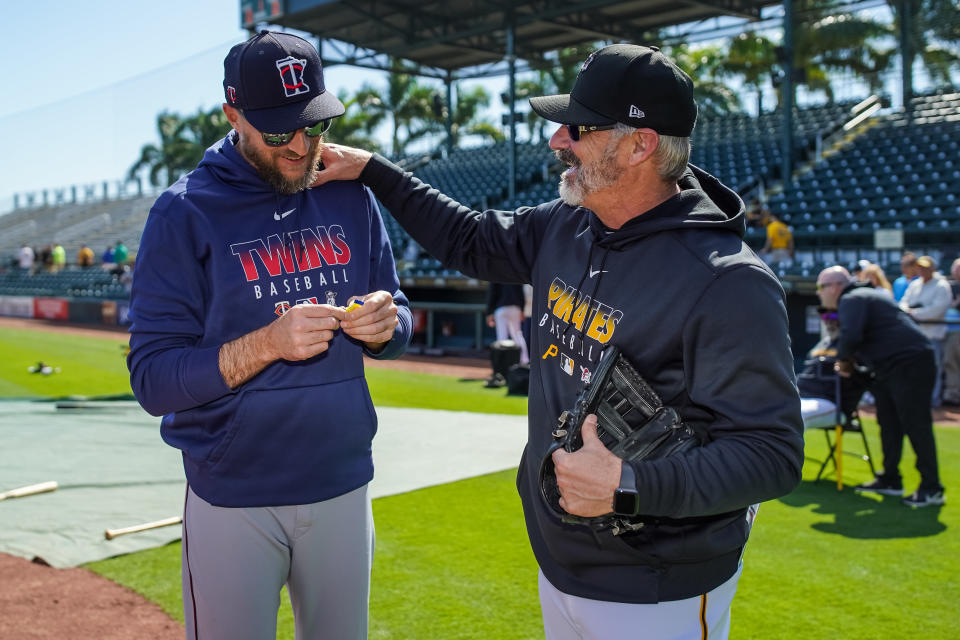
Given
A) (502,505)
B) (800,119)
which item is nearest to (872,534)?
(502,505)

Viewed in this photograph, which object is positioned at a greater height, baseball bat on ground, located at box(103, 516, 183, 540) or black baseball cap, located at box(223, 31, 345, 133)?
black baseball cap, located at box(223, 31, 345, 133)

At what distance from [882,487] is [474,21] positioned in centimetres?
1891

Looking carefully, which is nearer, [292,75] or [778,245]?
[292,75]

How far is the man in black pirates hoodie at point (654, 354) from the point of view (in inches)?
67.7

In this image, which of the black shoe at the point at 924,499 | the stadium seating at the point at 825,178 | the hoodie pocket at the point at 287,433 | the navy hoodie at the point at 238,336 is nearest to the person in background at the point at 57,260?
the stadium seating at the point at 825,178

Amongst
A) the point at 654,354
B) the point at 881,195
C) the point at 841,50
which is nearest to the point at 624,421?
the point at 654,354

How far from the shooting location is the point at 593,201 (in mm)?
2086

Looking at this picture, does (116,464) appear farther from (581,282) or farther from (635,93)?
(635,93)

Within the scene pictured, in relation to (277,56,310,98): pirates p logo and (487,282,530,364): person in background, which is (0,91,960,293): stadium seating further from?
(277,56,310,98): pirates p logo

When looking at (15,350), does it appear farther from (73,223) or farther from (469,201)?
Result: (73,223)

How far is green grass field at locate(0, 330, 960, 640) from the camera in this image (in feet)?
12.6

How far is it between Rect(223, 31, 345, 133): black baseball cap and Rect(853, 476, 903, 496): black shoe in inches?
221

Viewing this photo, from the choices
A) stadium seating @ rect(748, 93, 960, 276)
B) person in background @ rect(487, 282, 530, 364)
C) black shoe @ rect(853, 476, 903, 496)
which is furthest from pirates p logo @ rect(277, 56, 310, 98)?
stadium seating @ rect(748, 93, 960, 276)

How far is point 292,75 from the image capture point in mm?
2193
